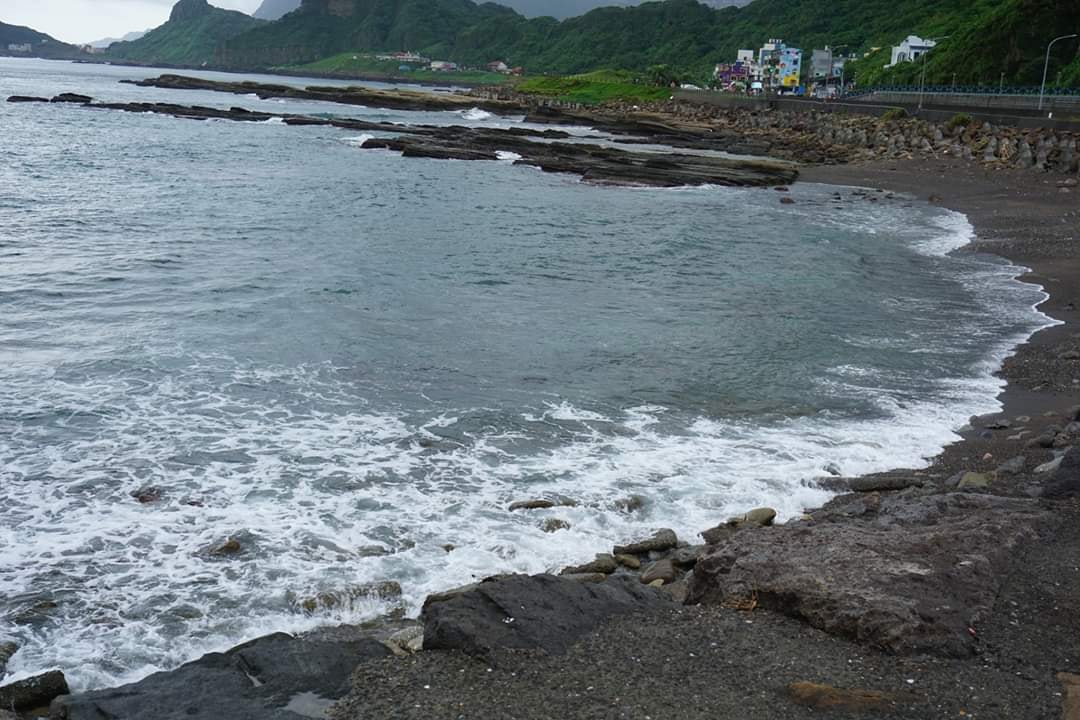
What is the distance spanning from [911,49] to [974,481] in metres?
112

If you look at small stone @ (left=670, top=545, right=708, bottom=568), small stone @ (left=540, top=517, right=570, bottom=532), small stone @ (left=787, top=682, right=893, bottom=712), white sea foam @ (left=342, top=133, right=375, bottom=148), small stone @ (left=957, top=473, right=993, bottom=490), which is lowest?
small stone @ (left=540, top=517, right=570, bottom=532)

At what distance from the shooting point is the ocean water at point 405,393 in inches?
303

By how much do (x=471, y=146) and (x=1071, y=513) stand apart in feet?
157

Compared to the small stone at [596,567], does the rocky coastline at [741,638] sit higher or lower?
higher

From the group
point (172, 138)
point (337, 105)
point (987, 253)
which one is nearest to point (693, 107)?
point (337, 105)

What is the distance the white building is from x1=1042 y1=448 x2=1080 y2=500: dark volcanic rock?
346ft

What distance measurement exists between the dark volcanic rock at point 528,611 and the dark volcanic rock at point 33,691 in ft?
7.65

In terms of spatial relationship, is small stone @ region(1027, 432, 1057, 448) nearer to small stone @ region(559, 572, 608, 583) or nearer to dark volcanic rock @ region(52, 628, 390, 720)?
small stone @ region(559, 572, 608, 583)

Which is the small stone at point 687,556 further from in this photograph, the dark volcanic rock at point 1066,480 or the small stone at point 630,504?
the dark volcanic rock at point 1066,480

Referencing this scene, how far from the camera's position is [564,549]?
8070 mm

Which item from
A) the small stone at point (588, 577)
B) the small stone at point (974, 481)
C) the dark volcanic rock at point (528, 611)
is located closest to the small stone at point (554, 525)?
the small stone at point (588, 577)

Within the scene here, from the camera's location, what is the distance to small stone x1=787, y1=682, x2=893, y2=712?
15.9 feet

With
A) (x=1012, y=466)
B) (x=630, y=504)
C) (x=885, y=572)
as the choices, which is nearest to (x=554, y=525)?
(x=630, y=504)

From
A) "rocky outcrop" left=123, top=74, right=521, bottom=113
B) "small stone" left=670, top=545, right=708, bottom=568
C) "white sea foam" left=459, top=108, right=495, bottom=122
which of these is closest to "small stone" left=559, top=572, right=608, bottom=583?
"small stone" left=670, top=545, right=708, bottom=568
